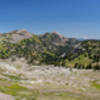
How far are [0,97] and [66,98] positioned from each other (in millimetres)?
29852

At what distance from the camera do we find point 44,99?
58.2 meters

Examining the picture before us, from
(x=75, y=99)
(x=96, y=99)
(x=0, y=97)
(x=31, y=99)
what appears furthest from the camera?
(x=96, y=99)

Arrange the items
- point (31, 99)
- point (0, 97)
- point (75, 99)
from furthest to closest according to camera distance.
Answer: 1. point (75, 99)
2. point (31, 99)
3. point (0, 97)

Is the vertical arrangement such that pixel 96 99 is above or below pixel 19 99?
below

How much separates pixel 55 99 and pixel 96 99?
23304 millimetres

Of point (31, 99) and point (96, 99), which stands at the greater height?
point (31, 99)

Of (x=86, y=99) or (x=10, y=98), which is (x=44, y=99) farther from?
(x=86, y=99)

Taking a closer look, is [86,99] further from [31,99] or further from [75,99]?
[31,99]

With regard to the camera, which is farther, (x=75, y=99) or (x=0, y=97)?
(x=75, y=99)

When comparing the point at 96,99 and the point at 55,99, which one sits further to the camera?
the point at 96,99

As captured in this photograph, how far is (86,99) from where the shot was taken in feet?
216

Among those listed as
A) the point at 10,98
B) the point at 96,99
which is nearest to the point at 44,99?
the point at 10,98

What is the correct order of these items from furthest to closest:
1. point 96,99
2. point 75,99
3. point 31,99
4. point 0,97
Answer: point 96,99, point 75,99, point 31,99, point 0,97

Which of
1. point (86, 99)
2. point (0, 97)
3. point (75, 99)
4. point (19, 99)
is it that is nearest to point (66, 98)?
point (75, 99)
